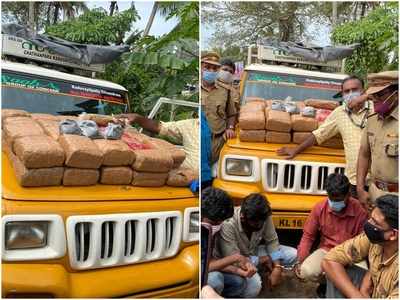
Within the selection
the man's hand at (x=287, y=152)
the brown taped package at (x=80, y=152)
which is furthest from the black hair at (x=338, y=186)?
the brown taped package at (x=80, y=152)

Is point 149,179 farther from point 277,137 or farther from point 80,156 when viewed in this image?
point 277,137

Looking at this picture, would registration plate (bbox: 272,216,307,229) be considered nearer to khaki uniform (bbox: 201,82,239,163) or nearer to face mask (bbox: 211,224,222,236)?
face mask (bbox: 211,224,222,236)

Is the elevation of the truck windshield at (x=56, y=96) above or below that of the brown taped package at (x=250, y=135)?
above

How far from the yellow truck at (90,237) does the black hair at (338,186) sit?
0.70 m

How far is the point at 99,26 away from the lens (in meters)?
2.19

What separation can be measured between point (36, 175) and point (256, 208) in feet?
3.36

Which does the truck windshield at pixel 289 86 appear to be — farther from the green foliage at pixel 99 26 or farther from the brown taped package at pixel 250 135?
the green foliage at pixel 99 26

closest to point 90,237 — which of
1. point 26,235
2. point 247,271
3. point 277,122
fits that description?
point 26,235

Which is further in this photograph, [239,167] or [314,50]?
[314,50]

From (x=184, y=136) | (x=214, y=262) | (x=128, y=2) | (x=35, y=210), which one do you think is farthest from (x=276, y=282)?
(x=128, y=2)

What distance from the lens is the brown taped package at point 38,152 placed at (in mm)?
1731

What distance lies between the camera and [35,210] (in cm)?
167

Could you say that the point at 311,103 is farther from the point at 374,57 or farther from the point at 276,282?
the point at 276,282

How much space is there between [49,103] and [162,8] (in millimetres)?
772
